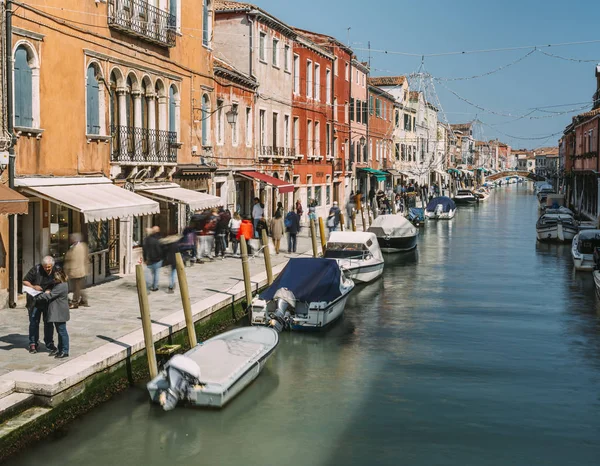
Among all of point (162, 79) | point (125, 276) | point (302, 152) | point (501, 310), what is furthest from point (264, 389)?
point (302, 152)

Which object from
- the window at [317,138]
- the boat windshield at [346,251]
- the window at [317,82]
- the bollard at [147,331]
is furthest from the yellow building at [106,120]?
the window at [317,138]

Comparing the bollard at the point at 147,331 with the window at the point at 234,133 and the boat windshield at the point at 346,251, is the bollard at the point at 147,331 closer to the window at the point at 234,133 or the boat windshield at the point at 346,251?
the boat windshield at the point at 346,251

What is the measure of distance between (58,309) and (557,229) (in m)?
27.8

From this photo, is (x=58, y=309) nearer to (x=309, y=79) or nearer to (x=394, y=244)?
(x=394, y=244)

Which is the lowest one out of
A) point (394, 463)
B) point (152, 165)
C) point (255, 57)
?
point (394, 463)

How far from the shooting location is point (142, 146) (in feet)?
66.6

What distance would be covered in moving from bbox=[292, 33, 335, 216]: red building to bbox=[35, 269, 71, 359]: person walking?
23.1m

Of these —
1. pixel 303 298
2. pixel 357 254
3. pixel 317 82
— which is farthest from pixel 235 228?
pixel 317 82

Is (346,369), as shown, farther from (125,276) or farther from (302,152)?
(302,152)

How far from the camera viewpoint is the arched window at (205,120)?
2517 centimetres

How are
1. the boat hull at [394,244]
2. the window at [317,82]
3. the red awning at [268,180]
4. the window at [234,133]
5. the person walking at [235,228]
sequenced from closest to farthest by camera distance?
the person walking at [235,228]
the window at [234,133]
the red awning at [268,180]
the boat hull at [394,244]
the window at [317,82]

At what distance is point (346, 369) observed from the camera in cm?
1404

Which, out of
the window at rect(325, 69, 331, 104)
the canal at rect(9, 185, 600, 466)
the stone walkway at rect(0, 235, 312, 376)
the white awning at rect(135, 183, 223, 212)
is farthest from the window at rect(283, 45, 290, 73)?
the canal at rect(9, 185, 600, 466)

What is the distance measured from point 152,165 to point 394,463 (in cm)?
1289
